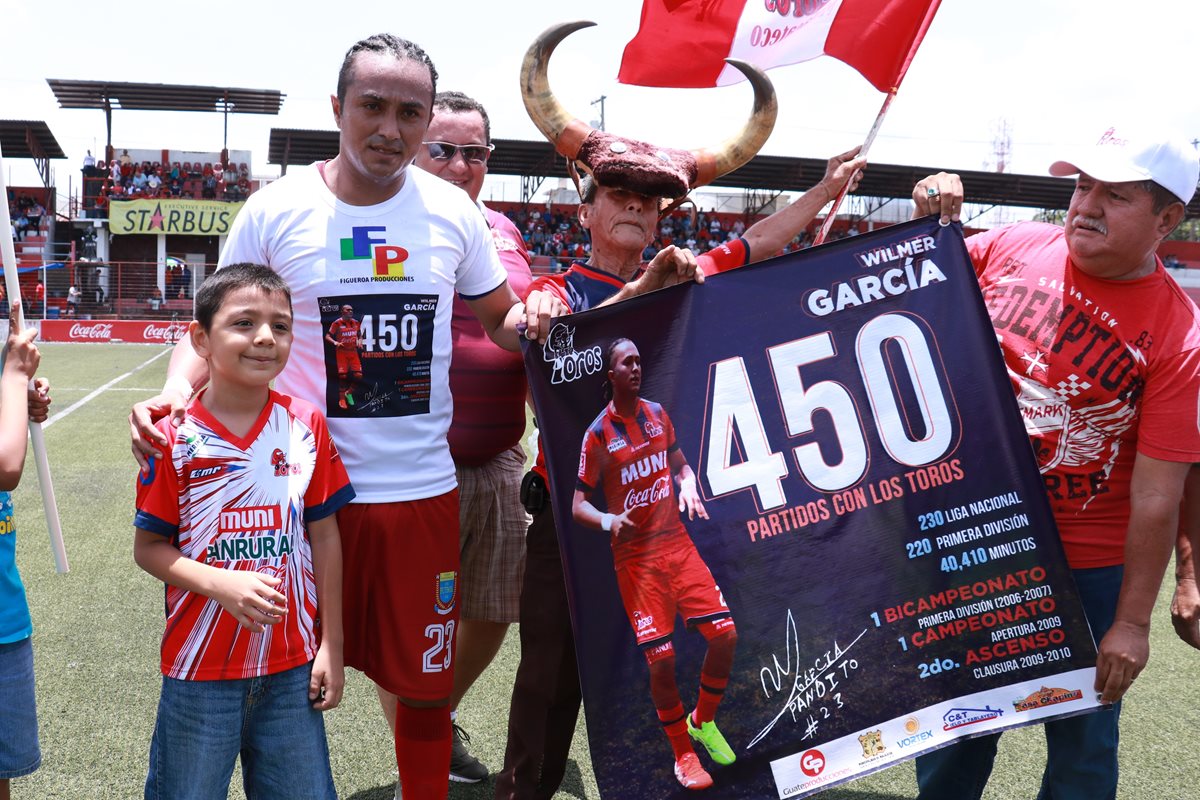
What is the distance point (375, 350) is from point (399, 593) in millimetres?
723

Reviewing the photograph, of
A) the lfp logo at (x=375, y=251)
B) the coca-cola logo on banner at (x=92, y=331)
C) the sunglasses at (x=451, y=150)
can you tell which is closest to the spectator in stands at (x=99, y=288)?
the coca-cola logo on banner at (x=92, y=331)

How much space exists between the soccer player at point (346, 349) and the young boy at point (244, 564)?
0.19 metres

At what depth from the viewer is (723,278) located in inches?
110

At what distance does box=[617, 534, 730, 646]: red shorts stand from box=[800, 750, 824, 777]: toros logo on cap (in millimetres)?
454

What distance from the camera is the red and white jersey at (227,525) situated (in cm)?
233

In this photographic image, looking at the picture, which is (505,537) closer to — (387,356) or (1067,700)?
(387,356)

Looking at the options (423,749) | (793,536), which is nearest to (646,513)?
(793,536)

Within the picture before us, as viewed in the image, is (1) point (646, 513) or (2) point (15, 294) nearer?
(2) point (15, 294)

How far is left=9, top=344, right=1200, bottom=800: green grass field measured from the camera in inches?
139

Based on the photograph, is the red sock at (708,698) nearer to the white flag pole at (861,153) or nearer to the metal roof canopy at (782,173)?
the white flag pole at (861,153)

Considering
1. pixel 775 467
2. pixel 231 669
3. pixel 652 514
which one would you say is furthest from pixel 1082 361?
pixel 231 669

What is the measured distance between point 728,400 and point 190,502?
146cm

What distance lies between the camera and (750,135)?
313 cm

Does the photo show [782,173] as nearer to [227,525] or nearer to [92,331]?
[92,331]
